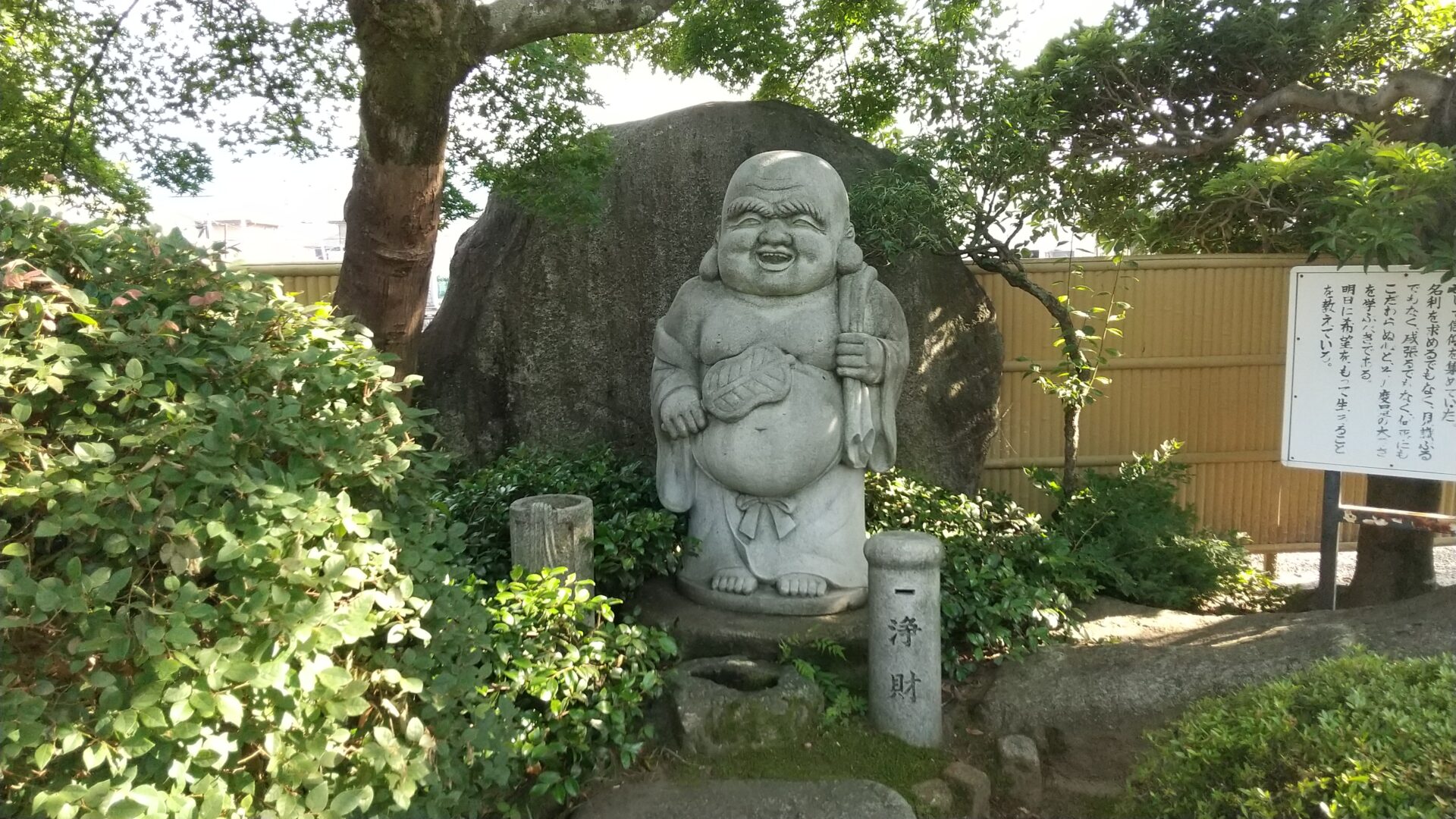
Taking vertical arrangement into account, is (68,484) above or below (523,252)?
below

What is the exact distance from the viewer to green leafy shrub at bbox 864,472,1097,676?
12.7ft

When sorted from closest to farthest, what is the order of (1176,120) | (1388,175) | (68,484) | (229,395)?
(68,484)
(229,395)
(1388,175)
(1176,120)

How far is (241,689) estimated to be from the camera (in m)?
1.77

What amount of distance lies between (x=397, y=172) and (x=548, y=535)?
1782 mm

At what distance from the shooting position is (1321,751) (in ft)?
6.86

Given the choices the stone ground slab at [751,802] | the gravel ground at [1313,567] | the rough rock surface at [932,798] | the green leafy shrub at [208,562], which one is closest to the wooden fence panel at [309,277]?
the green leafy shrub at [208,562]

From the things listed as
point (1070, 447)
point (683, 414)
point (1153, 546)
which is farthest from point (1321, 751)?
point (1070, 447)

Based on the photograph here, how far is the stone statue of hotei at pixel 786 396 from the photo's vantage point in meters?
3.85

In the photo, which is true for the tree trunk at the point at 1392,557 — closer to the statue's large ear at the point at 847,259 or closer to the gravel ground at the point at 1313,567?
the gravel ground at the point at 1313,567

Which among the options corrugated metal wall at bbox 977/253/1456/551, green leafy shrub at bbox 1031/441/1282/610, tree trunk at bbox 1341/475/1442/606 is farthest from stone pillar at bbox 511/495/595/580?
tree trunk at bbox 1341/475/1442/606

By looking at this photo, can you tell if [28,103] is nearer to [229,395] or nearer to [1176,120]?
[229,395]

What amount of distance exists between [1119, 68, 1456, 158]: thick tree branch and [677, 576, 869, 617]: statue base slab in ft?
9.85

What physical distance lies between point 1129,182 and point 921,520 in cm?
250

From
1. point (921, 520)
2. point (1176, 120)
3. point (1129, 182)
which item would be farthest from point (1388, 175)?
point (921, 520)
